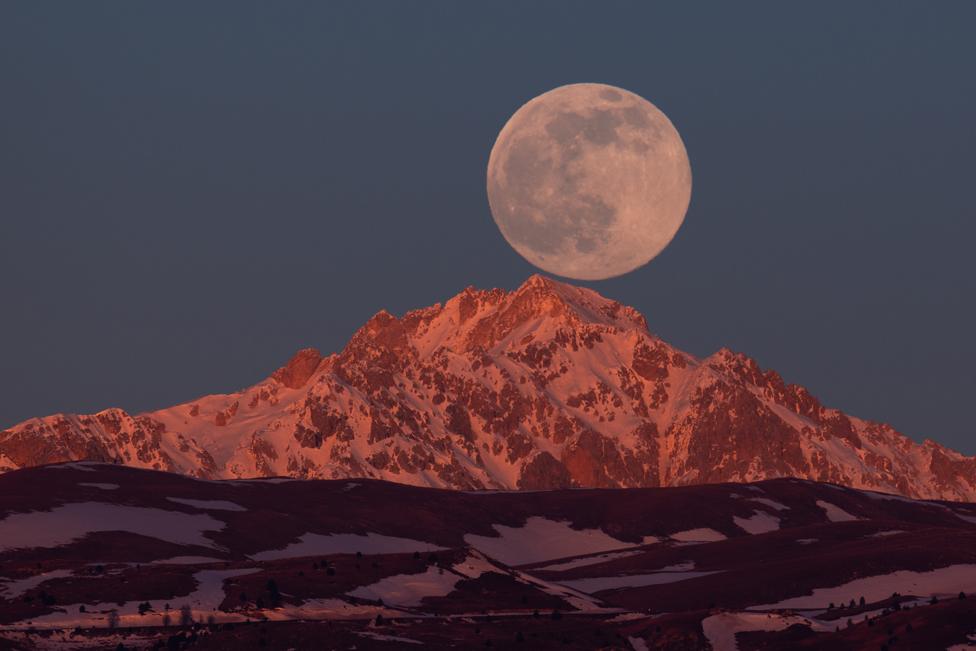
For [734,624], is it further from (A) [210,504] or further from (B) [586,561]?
(A) [210,504]

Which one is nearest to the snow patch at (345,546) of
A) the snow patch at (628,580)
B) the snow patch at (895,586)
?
the snow patch at (628,580)

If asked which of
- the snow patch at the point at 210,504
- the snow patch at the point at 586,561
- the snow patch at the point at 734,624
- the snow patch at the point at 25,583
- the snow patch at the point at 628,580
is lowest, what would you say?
the snow patch at the point at 734,624

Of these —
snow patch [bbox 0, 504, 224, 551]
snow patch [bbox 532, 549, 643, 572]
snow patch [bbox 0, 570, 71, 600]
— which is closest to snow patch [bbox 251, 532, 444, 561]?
snow patch [bbox 0, 504, 224, 551]

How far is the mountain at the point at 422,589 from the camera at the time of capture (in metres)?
105

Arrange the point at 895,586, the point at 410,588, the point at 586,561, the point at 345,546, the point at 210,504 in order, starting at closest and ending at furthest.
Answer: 1. the point at 410,588
2. the point at 895,586
3. the point at 345,546
4. the point at 586,561
5. the point at 210,504

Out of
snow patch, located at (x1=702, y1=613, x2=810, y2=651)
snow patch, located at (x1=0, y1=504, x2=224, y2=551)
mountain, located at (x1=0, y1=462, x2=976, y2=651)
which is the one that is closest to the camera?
mountain, located at (x1=0, y1=462, x2=976, y2=651)

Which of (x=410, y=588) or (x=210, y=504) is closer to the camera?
(x=410, y=588)

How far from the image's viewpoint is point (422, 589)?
12419 centimetres

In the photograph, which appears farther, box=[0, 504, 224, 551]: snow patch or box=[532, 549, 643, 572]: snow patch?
box=[532, 549, 643, 572]: snow patch

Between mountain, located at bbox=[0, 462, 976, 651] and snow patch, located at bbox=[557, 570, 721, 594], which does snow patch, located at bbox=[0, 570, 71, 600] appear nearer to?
mountain, located at bbox=[0, 462, 976, 651]

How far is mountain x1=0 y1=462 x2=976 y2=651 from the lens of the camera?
105062 millimetres

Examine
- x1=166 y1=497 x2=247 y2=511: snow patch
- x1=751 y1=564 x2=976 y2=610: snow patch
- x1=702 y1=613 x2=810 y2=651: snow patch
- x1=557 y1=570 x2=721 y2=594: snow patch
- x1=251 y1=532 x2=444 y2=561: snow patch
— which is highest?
x1=166 y1=497 x2=247 y2=511: snow patch

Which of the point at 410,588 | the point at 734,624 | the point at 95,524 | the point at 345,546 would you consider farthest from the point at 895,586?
the point at 95,524

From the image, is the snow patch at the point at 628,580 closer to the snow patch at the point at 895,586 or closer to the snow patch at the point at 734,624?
the snow patch at the point at 895,586
